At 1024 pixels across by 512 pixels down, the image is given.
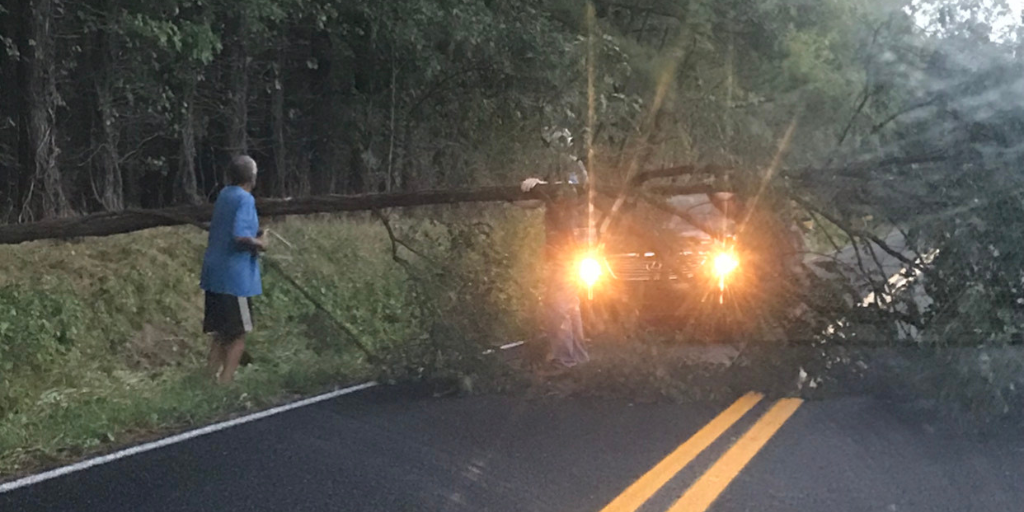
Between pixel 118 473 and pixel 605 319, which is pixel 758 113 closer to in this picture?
pixel 605 319

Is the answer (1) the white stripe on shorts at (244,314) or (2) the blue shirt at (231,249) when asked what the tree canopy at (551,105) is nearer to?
(2) the blue shirt at (231,249)

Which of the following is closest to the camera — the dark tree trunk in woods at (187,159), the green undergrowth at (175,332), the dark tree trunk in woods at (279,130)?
the green undergrowth at (175,332)

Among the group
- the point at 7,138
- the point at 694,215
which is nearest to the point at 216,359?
the point at 694,215

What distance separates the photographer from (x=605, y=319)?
34.5 ft

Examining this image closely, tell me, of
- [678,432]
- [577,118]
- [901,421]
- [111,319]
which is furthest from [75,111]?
[901,421]

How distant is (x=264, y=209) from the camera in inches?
406

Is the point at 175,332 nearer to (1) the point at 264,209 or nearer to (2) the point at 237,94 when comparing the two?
(1) the point at 264,209

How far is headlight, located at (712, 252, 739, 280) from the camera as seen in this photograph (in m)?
10.3

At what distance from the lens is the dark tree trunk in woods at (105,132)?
13734 millimetres

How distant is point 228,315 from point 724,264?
4687 millimetres

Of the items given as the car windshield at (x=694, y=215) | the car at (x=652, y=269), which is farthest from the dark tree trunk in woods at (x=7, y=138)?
the car windshield at (x=694, y=215)

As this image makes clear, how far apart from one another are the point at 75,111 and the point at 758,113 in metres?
12.5

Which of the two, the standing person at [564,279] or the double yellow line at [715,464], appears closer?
the double yellow line at [715,464]

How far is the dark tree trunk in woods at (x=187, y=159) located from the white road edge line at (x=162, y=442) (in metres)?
7.25
